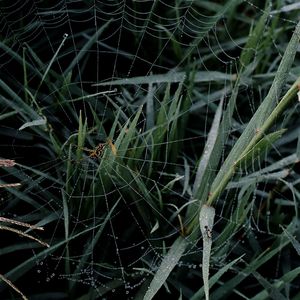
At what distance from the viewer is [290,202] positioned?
1394mm

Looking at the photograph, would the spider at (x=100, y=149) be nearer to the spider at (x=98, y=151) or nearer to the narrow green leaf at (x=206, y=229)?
the spider at (x=98, y=151)

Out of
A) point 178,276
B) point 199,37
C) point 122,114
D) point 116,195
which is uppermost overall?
point 199,37

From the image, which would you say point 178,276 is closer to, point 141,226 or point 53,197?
point 141,226

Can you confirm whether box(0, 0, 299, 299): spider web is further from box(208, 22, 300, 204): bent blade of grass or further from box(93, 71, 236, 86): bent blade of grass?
box(208, 22, 300, 204): bent blade of grass

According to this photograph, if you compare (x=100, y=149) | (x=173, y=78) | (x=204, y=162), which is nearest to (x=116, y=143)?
Answer: (x=100, y=149)

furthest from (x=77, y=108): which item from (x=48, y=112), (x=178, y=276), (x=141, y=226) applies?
(x=178, y=276)

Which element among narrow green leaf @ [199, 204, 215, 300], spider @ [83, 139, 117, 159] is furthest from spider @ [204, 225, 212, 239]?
spider @ [83, 139, 117, 159]

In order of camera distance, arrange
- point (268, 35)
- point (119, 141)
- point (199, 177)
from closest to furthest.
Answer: point (119, 141) < point (199, 177) < point (268, 35)

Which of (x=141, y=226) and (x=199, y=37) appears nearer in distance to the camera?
(x=141, y=226)

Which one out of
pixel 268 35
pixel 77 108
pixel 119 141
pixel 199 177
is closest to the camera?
pixel 119 141

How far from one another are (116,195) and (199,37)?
54cm

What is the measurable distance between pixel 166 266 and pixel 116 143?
254mm

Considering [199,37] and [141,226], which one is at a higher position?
[199,37]

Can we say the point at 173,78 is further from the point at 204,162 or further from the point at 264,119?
the point at 264,119
